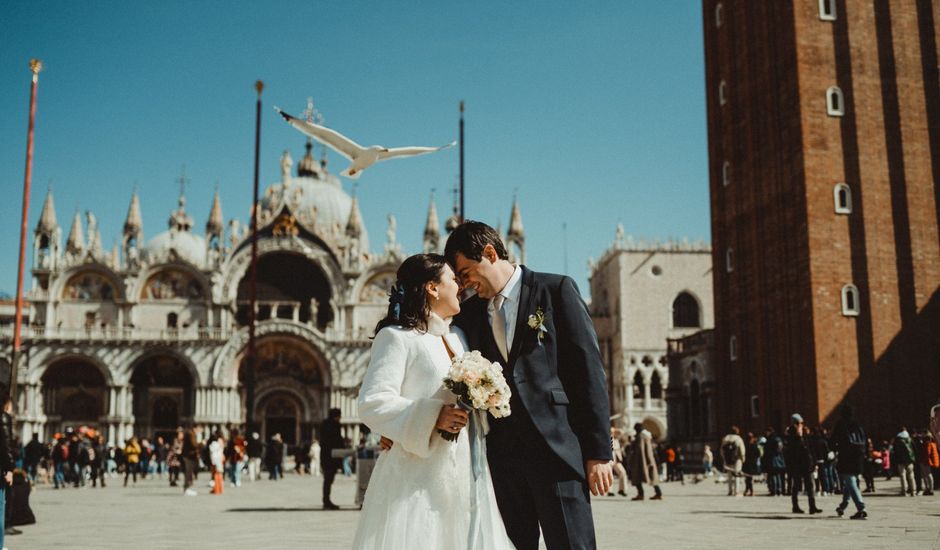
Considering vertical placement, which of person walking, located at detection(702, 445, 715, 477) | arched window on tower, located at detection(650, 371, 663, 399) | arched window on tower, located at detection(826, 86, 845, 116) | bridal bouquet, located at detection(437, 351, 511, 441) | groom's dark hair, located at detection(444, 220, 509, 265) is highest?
arched window on tower, located at detection(826, 86, 845, 116)

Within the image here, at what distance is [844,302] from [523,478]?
23615 millimetres

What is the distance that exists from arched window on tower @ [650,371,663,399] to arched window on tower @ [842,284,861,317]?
90.4ft

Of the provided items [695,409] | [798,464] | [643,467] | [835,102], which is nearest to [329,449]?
[643,467]

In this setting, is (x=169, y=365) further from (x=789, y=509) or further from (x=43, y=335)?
(x=789, y=509)

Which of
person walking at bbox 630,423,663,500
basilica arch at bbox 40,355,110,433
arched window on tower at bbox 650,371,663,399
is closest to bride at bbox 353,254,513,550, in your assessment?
person walking at bbox 630,423,663,500

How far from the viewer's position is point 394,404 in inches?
165

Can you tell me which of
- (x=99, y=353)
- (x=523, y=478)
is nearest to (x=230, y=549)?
(x=523, y=478)

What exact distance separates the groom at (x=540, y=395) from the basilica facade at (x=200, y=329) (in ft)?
140

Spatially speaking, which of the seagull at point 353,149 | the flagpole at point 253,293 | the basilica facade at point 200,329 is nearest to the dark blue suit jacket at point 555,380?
the seagull at point 353,149

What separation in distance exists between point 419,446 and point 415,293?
768 millimetres

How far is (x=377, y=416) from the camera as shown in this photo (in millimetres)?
4172

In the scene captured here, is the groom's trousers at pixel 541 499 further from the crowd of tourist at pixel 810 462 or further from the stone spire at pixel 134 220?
the stone spire at pixel 134 220

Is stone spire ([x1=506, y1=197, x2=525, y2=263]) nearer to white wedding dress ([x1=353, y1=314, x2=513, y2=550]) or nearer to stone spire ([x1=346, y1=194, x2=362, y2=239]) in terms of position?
stone spire ([x1=346, y1=194, x2=362, y2=239])

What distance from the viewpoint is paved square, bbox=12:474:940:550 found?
948 centimetres
